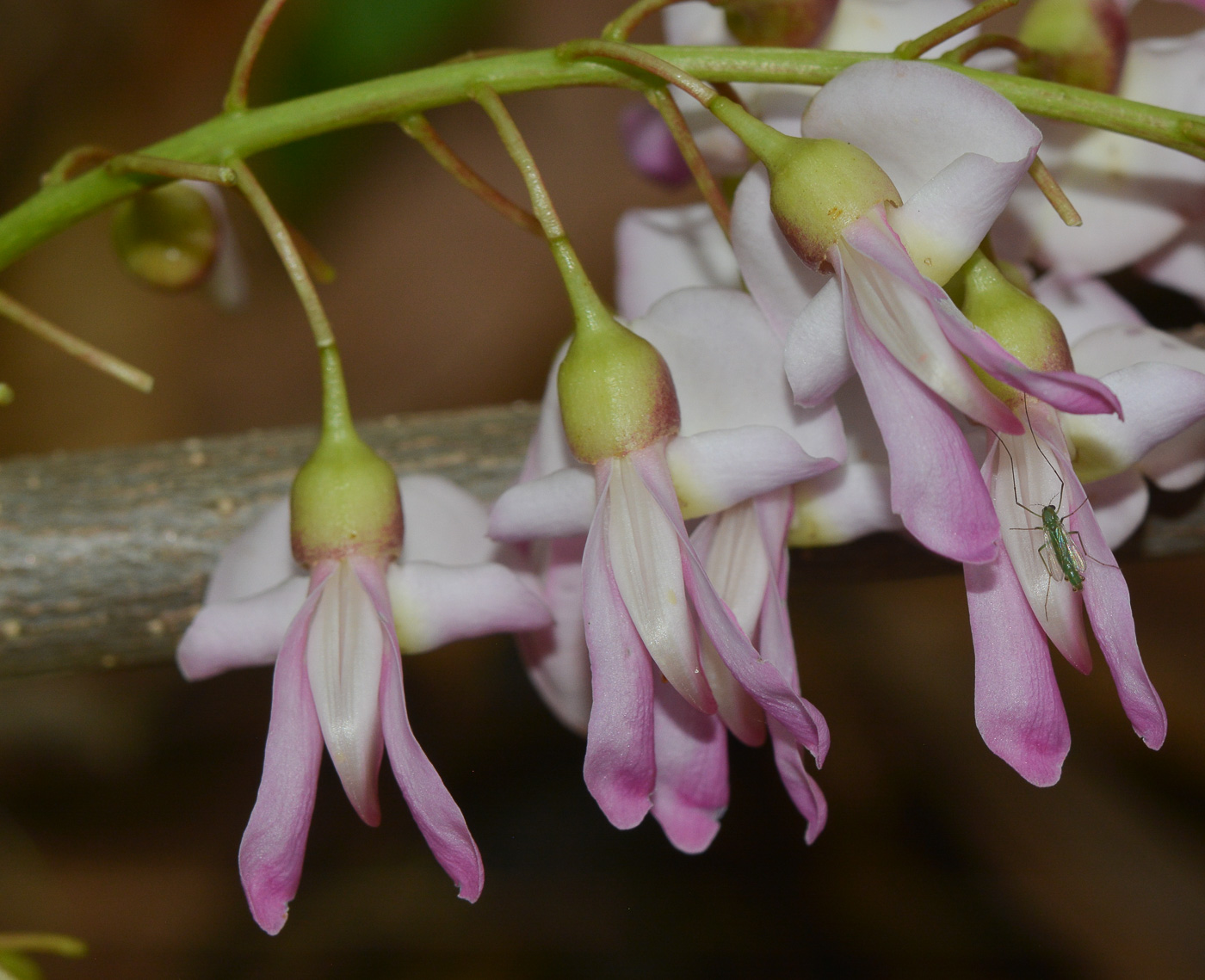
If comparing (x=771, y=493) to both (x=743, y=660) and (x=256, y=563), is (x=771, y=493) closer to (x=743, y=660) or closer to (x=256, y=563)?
(x=743, y=660)

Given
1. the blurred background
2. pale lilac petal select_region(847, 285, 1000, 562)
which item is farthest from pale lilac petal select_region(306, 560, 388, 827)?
the blurred background

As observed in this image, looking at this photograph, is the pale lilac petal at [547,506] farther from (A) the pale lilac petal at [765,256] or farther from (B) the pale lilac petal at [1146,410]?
(B) the pale lilac petal at [1146,410]

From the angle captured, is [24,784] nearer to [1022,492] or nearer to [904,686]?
[904,686]

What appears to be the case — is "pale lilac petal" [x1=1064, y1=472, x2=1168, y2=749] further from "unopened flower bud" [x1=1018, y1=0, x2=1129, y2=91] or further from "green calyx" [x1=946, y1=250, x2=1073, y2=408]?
"unopened flower bud" [x1=1018, y1=0, x2=1129, y2=91]

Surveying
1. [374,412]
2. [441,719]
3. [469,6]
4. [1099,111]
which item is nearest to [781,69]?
[1099,111]

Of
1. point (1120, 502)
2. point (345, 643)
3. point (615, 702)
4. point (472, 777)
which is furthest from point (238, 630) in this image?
point (472, 777)

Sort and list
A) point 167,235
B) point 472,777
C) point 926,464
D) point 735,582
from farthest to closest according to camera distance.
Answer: point 472,777
point 167,235
point 735,582
point 926,464

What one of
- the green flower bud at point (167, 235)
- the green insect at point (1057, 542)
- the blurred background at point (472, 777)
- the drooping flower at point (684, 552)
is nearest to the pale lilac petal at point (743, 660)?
the drooping flower at point (684, 552)
